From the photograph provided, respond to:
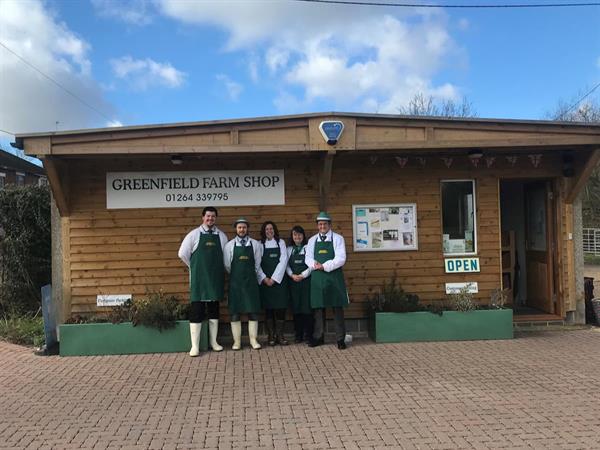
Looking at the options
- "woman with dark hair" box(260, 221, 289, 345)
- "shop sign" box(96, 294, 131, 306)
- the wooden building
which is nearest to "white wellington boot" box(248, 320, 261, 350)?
"woman with dark hair" box(260, 221, 289, 345)

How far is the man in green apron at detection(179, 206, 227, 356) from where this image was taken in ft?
22.1

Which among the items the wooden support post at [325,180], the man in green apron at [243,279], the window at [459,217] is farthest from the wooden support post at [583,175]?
the man in green apron at [243,279]

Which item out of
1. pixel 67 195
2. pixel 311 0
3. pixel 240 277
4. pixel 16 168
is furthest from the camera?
pixel 16 168

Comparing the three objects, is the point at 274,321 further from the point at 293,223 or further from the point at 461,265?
the point at 461,265

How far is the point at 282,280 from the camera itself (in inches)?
277

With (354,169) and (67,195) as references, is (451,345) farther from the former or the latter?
(67,195)

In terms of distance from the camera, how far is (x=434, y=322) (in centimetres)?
716

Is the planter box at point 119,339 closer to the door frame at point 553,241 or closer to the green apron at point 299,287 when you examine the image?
the green apron at point 299,287

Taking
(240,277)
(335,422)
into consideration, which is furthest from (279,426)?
(240,277)

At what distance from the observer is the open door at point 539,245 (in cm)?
831

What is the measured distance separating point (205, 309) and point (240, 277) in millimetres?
681

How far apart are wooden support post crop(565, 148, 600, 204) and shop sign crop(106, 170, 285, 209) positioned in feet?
14.1

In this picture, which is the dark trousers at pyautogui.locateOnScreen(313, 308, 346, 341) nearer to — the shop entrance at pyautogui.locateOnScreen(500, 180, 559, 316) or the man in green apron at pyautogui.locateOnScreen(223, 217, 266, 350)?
the man in green apron at pyautogui.locateOnScreen(223, 217, 266, 350)

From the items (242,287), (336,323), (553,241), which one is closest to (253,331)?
(242,287)
